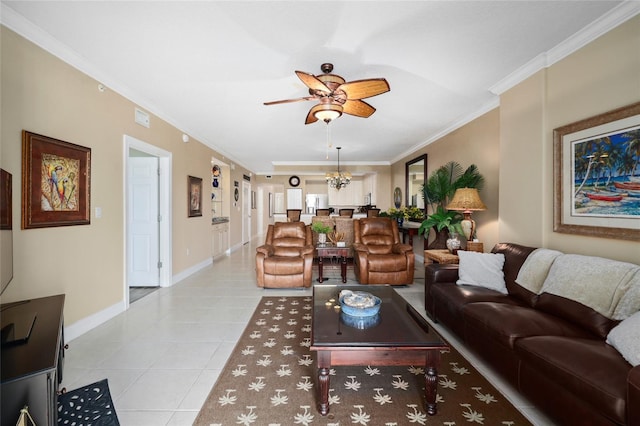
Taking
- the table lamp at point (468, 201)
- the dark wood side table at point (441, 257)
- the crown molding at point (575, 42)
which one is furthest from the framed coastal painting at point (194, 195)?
the crown molding at point (575, 42)

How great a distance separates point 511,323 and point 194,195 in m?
5.03

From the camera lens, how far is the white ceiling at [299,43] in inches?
75.4

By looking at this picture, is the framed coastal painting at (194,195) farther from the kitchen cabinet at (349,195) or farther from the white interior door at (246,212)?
the kitchen cabinet at (349,195)

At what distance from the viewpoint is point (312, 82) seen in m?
2.24

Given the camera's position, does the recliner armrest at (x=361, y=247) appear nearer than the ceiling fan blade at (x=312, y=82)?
No

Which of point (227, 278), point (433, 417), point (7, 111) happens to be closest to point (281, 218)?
point (227, 278)

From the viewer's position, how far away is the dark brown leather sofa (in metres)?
1.21

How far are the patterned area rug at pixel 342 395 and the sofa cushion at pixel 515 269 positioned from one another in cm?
75

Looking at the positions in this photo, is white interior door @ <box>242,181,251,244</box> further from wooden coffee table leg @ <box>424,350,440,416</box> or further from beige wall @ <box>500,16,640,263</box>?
wooden coffee table leg @ <box>424,350,440,416</box>

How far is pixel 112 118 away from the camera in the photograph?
3016 mm

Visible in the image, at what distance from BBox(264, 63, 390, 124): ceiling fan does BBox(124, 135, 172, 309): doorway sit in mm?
2616

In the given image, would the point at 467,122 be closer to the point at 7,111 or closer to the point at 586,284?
the point at 586,284

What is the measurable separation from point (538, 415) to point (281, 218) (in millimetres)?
8922

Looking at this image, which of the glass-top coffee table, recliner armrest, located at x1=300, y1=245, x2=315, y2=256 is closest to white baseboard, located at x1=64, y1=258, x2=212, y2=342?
recliner armrest, located at x1=300, y1=245, x2=315, y2=256
